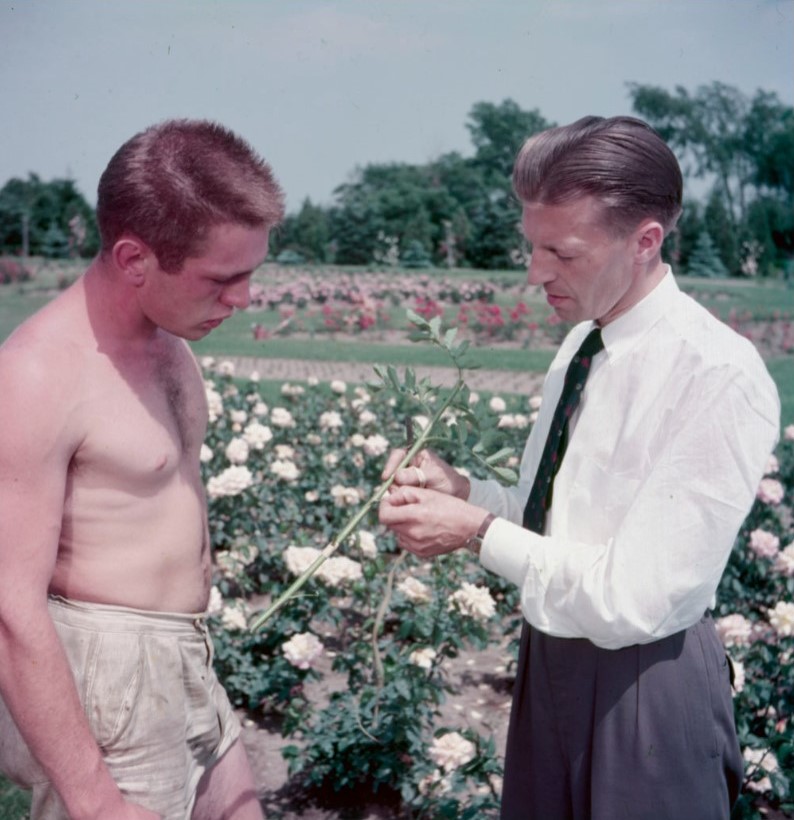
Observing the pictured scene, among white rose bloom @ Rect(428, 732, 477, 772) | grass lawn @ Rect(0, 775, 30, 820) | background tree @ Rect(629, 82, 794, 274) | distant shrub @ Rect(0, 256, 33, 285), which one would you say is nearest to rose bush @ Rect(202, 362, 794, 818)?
white rose bloom @ Rect(428, 732, 477, 772)

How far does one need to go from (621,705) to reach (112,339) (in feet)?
4.20

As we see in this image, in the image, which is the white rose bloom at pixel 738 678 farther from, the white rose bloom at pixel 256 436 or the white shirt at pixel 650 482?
the white rose bloom at pixel 256 436

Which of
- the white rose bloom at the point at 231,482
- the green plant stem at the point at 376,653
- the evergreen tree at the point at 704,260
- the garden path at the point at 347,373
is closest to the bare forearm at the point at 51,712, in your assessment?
the green plant stem at the point at 376,653

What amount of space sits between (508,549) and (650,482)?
36 centimetres

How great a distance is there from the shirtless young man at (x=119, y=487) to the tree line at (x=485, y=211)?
2215 centimetres

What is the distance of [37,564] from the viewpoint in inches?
61.6

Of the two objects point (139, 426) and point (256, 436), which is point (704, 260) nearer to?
point (256, 436)

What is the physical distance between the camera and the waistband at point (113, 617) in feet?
5.75

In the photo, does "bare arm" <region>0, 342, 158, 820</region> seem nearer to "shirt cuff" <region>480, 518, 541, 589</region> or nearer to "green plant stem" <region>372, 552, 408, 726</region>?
"shirt cuff" <region>480, 518, 541, 589</region>

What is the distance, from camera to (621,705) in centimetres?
192

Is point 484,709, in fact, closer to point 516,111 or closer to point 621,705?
point 621,705

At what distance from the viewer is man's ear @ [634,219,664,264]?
73.9 inches

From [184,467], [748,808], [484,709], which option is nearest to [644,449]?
[184,467]

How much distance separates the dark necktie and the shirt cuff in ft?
0.50
